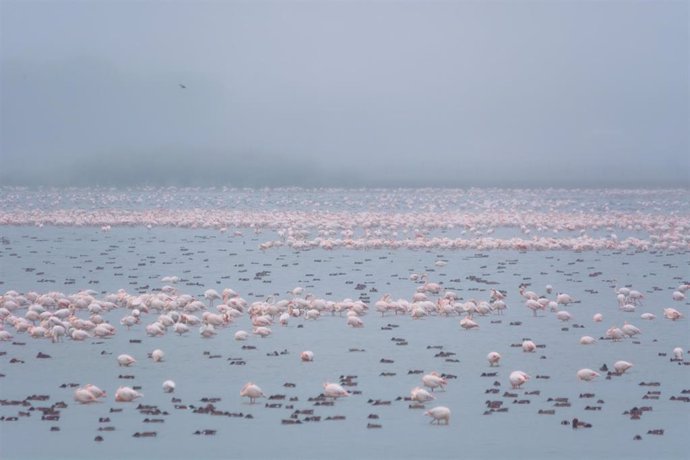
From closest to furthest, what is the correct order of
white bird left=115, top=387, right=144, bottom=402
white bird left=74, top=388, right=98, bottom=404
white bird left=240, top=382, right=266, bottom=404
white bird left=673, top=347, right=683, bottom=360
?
white bird left=74, top=388, right=98, bottom=404 < white bird left=115, top=387, right=144, bottom=402 < white bird left=240, top=382, right=266, bottom=404 < white bird left=673, top=347, right=683, bottom=360

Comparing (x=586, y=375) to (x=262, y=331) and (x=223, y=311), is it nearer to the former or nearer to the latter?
(x=262, y=331)

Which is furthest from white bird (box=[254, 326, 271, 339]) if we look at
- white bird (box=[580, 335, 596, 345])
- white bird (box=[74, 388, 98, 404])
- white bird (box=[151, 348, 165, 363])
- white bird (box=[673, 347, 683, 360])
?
white bird (box=[673, 347, 683, 360])

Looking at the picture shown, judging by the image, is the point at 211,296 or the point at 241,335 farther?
the point at 211,296

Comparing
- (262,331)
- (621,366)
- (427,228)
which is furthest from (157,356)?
(427,228)

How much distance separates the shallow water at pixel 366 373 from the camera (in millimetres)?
16062

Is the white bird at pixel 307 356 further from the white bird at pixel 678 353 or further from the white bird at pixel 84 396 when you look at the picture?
the white bird at pixel 678 353

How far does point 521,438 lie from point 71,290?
1936 centimetres

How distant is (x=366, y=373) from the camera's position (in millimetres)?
20875

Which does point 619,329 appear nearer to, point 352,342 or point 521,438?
point 352,342

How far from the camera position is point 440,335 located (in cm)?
2480

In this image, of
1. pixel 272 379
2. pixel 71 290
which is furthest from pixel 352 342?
pixel 71 290

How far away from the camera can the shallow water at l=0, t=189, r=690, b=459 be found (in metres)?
16.1

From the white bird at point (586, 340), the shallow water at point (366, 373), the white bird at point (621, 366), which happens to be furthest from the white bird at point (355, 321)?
the white bird at point (621, 366)

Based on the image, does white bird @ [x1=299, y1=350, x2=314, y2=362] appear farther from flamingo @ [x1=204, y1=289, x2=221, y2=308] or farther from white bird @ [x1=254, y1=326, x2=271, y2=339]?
flamingo @ [x1=204, y1=289, x2=221, y2=308]
